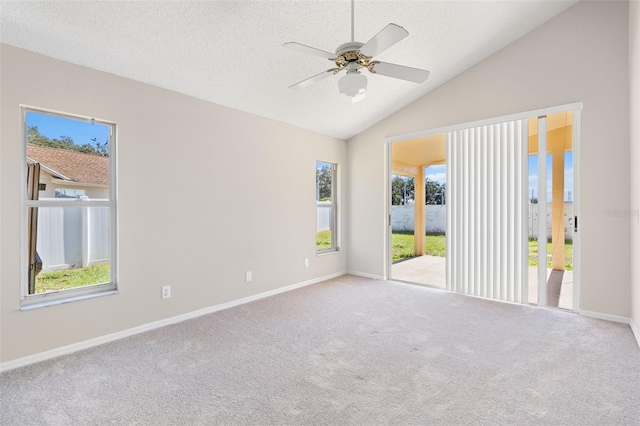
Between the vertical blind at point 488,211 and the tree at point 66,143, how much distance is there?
415cm

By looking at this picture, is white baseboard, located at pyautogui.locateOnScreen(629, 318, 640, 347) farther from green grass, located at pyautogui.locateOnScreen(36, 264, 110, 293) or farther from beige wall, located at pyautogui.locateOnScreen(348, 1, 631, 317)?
green grass, located at pyautogui.locateOnScreen(36, 264, 110, 293)

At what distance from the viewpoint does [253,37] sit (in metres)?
2.78

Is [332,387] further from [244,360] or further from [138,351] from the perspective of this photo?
[138,351]

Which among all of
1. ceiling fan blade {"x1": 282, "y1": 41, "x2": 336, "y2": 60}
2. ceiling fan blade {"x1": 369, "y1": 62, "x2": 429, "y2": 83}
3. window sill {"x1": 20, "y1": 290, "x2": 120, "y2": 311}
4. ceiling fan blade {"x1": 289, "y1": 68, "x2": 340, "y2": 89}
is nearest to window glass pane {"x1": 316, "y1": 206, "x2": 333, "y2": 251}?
ceiling fan blade {"x1": 289, "y1": 68, "x2": 340, "y2": 89}

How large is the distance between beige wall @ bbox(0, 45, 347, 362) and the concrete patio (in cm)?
191

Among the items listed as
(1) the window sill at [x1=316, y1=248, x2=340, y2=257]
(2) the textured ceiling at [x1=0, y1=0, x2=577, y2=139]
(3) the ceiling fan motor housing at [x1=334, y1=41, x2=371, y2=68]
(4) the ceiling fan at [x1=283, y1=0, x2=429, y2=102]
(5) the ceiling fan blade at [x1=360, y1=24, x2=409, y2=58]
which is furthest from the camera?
(1) the window sill at [x1=316, y1=248, x2=340, y2=257]

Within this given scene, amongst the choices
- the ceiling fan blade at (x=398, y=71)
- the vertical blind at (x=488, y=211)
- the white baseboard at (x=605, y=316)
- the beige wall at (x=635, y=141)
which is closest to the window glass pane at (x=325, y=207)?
the vertical blind at (x=488, y=211)

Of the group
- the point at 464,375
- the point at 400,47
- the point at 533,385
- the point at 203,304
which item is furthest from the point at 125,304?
the point at 400,47

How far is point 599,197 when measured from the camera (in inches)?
129

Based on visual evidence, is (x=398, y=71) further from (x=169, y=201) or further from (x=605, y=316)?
(x=605, y=316)

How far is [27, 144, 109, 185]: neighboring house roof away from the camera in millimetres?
2598

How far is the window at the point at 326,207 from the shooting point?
204 inches

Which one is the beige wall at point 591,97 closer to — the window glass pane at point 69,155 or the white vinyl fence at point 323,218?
the white vinyl fence at point 323,218

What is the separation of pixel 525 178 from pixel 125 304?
461 centimetres
